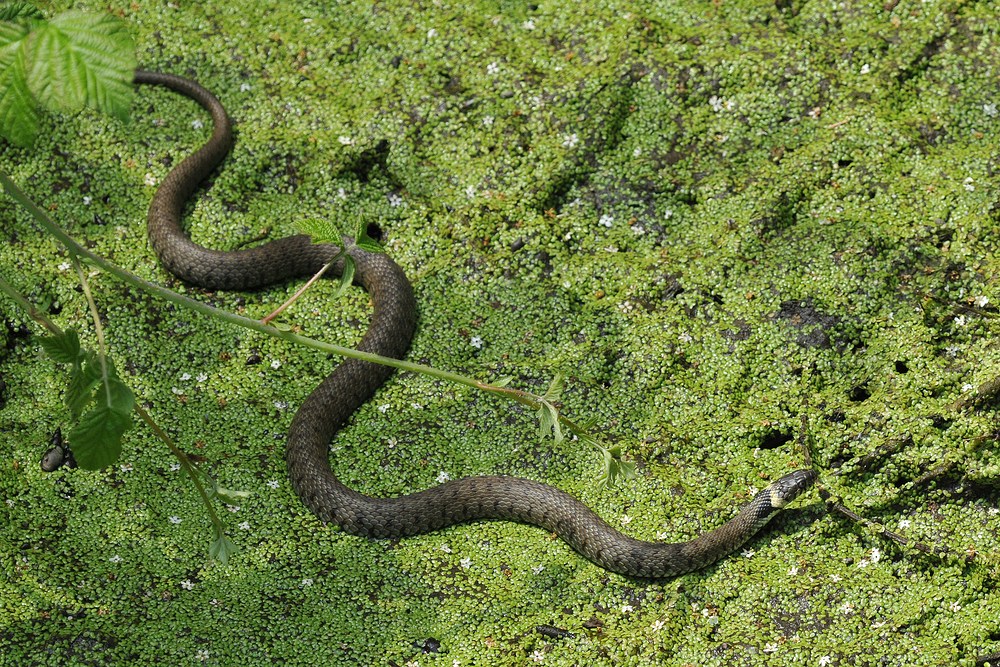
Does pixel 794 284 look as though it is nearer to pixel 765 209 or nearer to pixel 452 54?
pixel 765 209

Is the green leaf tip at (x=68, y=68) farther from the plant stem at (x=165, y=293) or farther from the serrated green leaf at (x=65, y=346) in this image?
Result: the serrated green leaf at (x=65, y=346)

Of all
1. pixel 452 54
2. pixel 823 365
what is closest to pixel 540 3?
pixel 452 54

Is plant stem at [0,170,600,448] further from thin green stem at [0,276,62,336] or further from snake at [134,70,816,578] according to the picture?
snake at [134,70,816,578]

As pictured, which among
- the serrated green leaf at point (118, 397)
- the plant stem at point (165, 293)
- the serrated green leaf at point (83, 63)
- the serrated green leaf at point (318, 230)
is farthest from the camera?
the serrated green leaf at point (318, 230)

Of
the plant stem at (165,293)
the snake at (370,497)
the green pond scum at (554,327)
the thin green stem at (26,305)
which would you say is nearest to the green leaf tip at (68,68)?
the plant stem at (165,293)

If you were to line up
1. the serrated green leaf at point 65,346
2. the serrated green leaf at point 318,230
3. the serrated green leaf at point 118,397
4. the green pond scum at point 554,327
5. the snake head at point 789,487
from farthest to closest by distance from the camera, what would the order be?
the snake head at point 789,487 → the green pond scum at point 554,327 → the serrated green leaf at point 318,230 → the serrated green leaf at point 65,346 → the serrated green leaf at point 118,397

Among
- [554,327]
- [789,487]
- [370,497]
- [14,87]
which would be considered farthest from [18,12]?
[554,327]

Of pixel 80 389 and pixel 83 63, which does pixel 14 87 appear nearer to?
pixel 83 63
